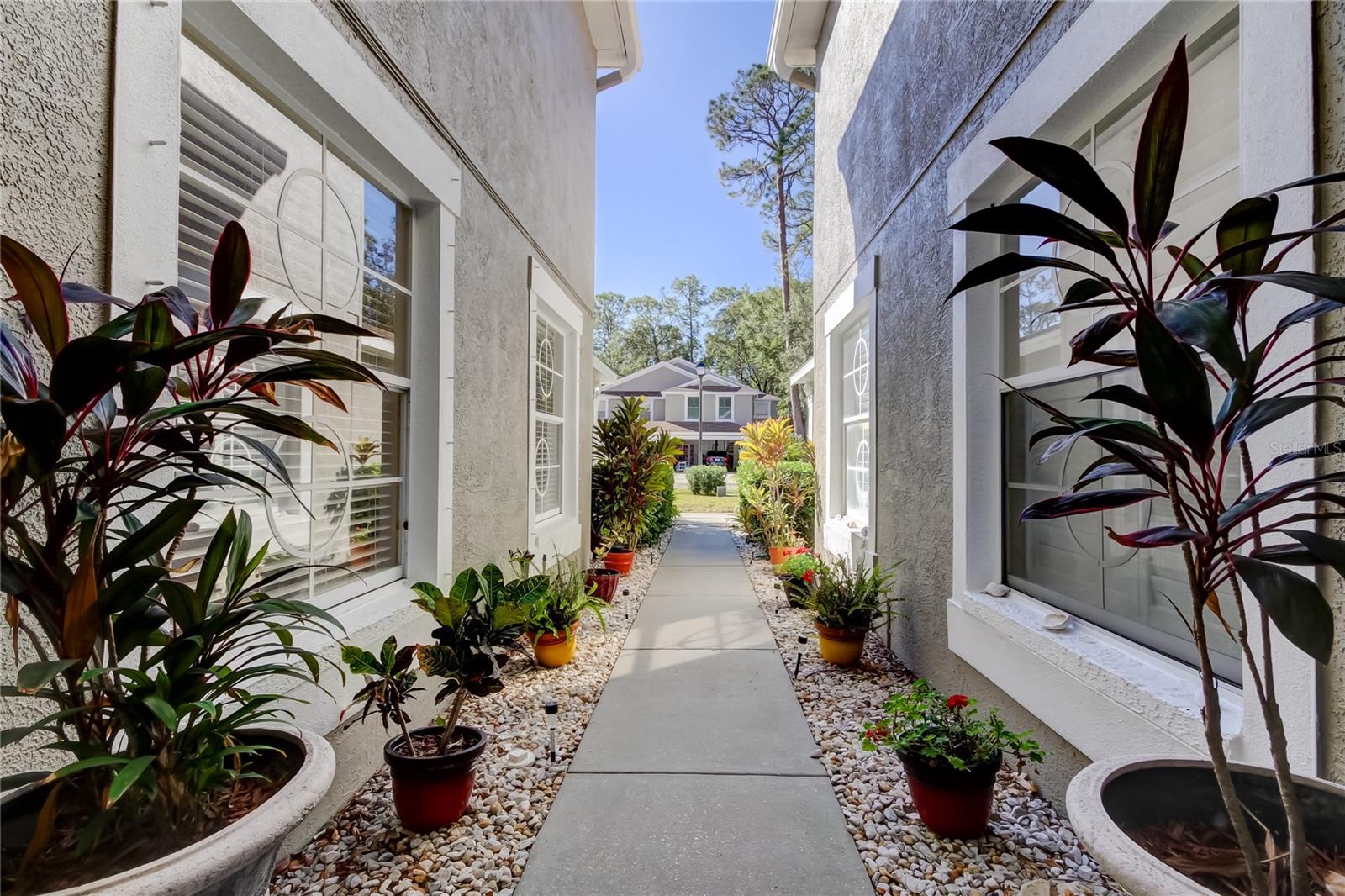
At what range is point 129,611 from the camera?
1204 millimetres

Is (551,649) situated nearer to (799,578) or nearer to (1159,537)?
(799,578)

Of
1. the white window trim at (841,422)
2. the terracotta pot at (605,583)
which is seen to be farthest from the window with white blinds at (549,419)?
the white window trim at (841,422)

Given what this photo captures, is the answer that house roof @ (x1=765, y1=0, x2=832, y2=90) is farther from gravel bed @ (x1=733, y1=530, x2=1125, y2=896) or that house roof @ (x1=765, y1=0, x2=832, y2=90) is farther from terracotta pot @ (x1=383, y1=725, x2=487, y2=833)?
terracotta pot @ (x1=383, y1=725, x2=487, y2=833)

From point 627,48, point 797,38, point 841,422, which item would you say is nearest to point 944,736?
point 841,422

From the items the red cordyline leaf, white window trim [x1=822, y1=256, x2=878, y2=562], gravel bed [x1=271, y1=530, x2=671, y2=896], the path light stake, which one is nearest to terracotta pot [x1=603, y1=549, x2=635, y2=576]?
white window trim [x1=822, y1=256, x2=878, y2=562]

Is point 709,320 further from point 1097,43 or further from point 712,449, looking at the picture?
point 1097,43

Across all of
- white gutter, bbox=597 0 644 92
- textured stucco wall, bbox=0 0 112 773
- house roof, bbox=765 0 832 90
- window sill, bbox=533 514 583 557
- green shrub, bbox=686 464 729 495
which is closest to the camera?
textured stucco wall, bbox=0 0 112 773

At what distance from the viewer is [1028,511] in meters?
1.24

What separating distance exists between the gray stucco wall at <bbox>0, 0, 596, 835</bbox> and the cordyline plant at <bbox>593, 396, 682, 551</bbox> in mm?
1930

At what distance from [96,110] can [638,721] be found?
306cm

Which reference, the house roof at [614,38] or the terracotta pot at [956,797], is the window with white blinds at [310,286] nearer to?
the terracotta pot at [956,797]

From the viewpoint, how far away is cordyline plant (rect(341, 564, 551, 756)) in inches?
82.7

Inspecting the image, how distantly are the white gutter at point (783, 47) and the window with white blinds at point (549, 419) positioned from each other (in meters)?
4.24

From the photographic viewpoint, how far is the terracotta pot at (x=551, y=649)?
155 inches
